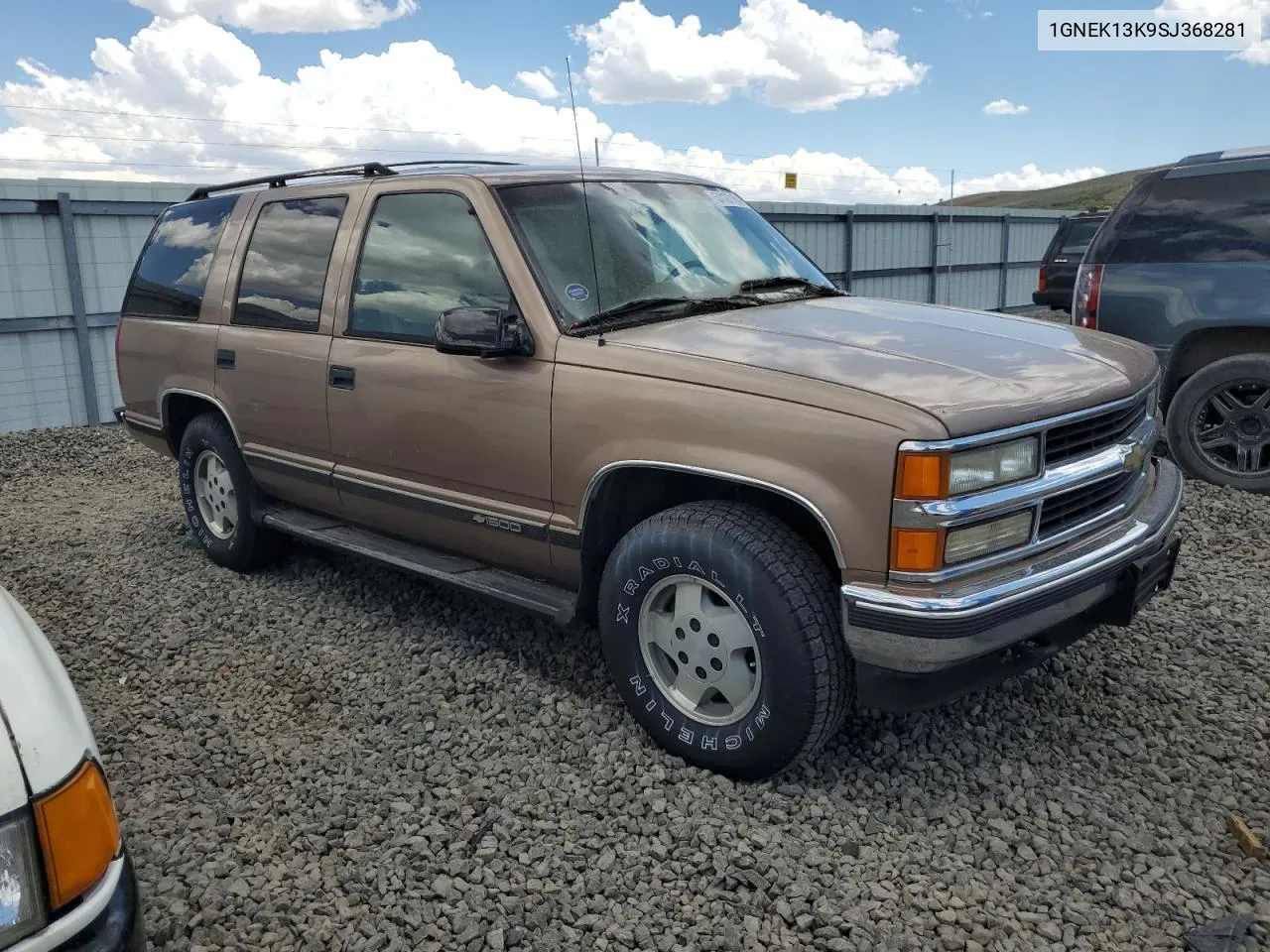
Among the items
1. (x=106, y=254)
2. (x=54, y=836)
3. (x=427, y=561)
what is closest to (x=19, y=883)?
(x=54, y=836)

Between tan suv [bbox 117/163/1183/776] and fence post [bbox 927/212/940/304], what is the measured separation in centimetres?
1513

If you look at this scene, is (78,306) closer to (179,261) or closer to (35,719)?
(179,261)

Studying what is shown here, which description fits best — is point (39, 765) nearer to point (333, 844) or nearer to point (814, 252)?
point (333, 844)

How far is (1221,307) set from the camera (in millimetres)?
6387

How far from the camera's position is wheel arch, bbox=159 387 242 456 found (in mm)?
5391

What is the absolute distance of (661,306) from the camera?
370cm

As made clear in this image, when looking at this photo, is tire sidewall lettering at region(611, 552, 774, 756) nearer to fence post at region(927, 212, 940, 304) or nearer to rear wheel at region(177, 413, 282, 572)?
rear wheel at region(177, 413, 282, 572)

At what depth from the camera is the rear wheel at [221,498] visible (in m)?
5.14

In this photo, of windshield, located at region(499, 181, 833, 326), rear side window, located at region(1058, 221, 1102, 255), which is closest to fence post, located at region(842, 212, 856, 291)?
rear side window, located at region(1058, 221, 1102, 255)

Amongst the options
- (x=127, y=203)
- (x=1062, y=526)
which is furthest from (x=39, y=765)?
(x=127, y=203)

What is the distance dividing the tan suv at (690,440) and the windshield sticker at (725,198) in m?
0.03

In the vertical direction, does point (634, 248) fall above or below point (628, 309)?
above

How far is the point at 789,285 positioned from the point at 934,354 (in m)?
1.13

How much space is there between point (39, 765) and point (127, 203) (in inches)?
372
